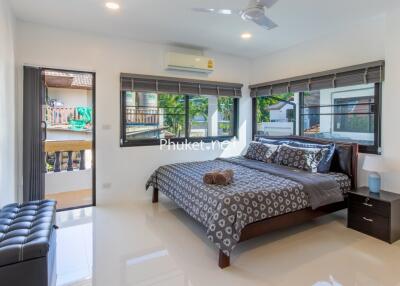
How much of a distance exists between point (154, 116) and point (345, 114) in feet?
9.86

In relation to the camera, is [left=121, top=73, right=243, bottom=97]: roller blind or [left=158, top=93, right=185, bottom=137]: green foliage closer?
[left=121, top=73, right=243, bottom=97]: roller blind

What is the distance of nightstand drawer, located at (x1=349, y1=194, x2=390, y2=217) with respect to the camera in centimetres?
269

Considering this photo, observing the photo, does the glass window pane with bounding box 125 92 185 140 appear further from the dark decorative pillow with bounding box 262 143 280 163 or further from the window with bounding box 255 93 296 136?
the window with bounding box 255 93 296 136

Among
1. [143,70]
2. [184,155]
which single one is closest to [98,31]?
[143,70]

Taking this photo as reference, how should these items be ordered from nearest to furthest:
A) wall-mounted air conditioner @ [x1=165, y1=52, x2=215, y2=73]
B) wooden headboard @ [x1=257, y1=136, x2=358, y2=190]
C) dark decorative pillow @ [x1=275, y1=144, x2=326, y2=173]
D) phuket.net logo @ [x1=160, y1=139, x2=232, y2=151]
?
1. wooden headboard @ [x1=257, y1=136, x2=358, y2=190]
2. dark decorative pillow @ [x1=275, y1=144, x2=326, y2=173]
3. wall-mounted air conditioner @ [x1=165, y1=52, x2=215, y2=73]
4. phuket.net logo @ [x1=160, y1=139, x2=232, y2=151]

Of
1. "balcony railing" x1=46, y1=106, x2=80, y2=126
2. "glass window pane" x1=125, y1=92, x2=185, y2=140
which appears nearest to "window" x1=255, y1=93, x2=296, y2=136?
"glass window pane" x1=125, y1=92, x2=185, y2=140

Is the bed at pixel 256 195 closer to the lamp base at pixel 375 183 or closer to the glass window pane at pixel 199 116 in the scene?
the lamp base at pixel 375 183

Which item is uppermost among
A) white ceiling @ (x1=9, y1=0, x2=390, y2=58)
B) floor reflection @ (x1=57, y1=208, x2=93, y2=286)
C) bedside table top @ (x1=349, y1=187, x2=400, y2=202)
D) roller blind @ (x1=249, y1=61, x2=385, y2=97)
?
white ceiling @ (x1=9, y1=0, x2=390, y2=58)

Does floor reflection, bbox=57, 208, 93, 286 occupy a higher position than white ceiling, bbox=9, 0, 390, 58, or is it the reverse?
white ceiling, bbox=9, 0, 390, 58

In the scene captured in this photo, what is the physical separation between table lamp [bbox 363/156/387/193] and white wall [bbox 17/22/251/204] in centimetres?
278

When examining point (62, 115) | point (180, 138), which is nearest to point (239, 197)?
point (180, 138)

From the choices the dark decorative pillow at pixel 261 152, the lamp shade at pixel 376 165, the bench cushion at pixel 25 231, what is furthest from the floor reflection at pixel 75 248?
the lamp shade at pixel 376 165

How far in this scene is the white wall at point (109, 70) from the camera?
134 inches

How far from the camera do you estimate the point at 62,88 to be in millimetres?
6441
